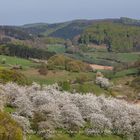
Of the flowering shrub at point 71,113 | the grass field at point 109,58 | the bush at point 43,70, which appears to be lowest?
the grass field at point 109,58

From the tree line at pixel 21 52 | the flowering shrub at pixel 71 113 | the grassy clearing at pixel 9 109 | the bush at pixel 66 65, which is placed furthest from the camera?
the tree line at pixel 21 52

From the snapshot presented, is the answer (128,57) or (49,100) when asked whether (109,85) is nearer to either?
(49,100)

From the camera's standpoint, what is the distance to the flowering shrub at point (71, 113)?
1828 inches

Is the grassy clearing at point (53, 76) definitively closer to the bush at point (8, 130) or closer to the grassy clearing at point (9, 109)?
the grassy clearing at point (9, 109)

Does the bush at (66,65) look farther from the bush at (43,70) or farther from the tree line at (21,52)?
the tree line at (21,52)

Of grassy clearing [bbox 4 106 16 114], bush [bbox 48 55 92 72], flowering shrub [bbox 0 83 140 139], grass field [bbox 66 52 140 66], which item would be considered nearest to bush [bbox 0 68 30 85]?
flowering shrub [bbox 0 83 140 139]

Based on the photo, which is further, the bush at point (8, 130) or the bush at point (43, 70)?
the bush at point (43, 70)

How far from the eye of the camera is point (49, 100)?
51.5 m

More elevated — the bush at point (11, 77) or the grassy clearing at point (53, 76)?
the bush at point (11, 77)

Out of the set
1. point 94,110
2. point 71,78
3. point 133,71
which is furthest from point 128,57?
point 94,110

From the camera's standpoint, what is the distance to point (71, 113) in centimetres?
4862

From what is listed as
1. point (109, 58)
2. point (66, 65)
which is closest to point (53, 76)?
point (66, 65)

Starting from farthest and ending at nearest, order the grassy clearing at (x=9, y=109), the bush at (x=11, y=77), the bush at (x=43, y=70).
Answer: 1. the bush at (x=43, y=70)
2. the bush at (x=11, y=77)
3. the grassy clearing at (x=9, y=109)

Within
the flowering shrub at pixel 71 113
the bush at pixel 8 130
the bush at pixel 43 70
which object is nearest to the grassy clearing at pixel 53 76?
the bush at pixel 43 70
